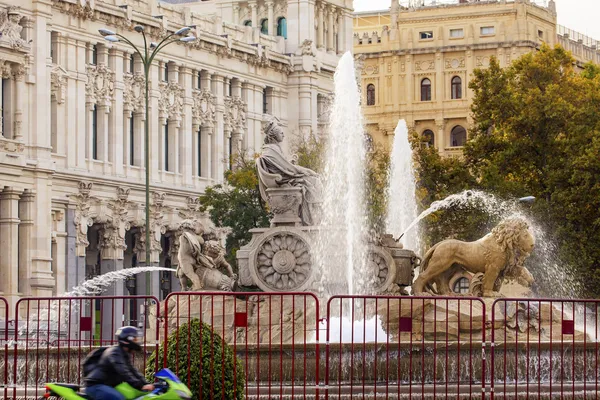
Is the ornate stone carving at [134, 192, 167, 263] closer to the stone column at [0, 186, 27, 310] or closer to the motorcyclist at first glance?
the stone column at [0, 186, 27, 310]

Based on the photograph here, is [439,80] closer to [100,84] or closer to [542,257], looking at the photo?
[100,84]

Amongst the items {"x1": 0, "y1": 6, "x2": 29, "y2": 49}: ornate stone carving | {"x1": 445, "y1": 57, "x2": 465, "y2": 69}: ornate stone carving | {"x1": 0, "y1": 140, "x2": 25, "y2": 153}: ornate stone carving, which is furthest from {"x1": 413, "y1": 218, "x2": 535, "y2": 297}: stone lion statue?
{"x1": 445, "y1": 57, "x2": 465, "y2": 69}: ornate stone carving

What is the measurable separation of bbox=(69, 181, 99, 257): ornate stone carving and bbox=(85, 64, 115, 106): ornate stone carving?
364 cm

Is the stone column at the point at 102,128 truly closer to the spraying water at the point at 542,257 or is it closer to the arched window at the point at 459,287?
the spraying water at the point at 542,257

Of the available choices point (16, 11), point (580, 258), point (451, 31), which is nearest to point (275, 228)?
point (580, 258)

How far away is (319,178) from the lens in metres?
30.2

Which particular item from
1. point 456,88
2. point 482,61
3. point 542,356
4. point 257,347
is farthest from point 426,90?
point 257,347

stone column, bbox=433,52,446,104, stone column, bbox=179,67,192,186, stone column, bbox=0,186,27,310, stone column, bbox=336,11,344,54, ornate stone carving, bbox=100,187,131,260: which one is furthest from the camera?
stone column, bbox=433,52,446,104

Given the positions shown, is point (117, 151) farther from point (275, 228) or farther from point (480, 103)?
point (275, 228)

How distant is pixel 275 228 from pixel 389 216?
26.0 meters

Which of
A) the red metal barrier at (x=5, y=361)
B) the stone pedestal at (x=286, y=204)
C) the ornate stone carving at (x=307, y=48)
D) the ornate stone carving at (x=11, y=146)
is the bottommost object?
the red metal barrier at (x=5, y=361)

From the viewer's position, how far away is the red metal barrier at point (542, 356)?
23797 millimetres

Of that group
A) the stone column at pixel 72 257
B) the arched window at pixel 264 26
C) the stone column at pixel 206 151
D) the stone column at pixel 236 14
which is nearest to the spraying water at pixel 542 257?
the stone column at pixel 72 257

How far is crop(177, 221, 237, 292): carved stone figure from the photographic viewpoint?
98.5ft
